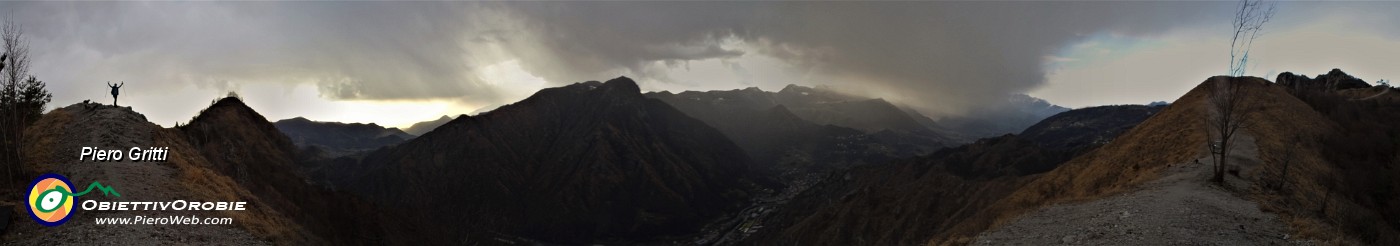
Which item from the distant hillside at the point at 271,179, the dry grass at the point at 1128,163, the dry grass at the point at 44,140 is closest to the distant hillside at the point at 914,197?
the dry grass at the point at 1128,163

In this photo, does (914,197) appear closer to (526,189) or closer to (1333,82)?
(1333,82)

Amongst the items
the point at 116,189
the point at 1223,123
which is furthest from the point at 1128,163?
the point at 116,189

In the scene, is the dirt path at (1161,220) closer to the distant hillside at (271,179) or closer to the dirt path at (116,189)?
the dirt path at (116,189)

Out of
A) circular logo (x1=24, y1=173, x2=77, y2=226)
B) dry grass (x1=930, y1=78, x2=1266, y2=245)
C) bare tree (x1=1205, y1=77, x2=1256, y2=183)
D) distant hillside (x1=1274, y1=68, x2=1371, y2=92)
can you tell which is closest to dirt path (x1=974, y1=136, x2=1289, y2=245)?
bare tree (x1=1205, y1=77, x2=1256, y2=183)

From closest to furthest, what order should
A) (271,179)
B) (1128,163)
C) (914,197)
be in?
(1128,163) < (271,179) < (914,197)

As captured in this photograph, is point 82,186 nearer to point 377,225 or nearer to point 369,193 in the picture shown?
point 377,225

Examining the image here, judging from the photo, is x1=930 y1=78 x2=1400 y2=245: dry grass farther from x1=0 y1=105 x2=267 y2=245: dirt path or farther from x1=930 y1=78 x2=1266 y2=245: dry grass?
x1=0 y1=105 x2=267 y2=245: dirt path
